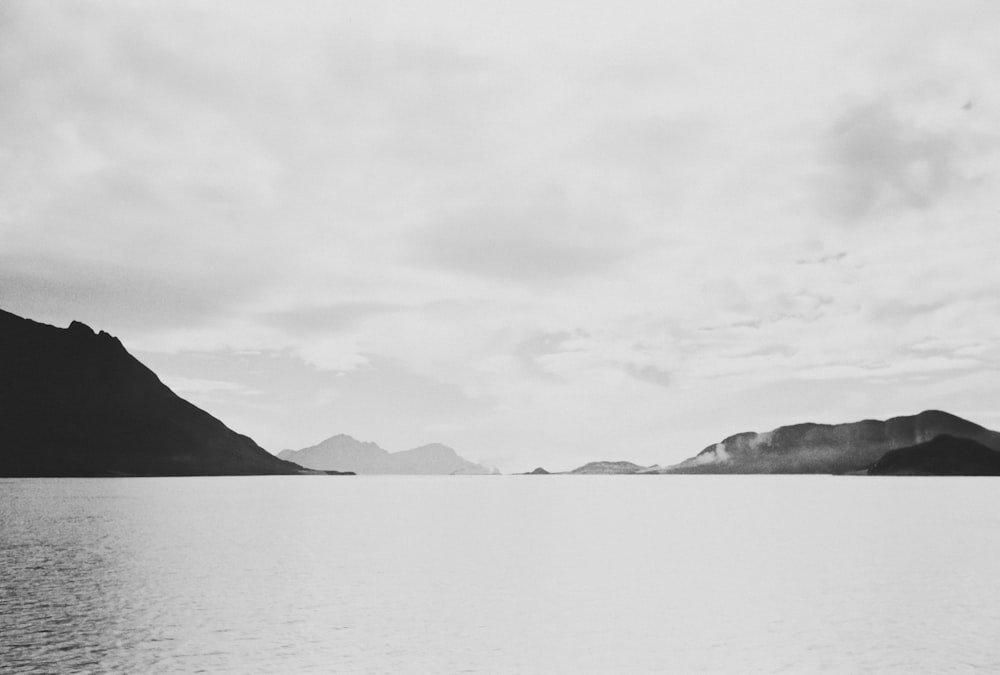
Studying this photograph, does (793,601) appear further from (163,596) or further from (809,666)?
(163,596)

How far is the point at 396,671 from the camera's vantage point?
31297 mm

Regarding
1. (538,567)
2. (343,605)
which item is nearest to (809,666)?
(343,605)

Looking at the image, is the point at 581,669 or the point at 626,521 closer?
→ the point at 581,669

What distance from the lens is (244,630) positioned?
3825 cm

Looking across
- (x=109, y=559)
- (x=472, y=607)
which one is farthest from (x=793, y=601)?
(x=109, y=559)

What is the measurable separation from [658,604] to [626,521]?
81687 millimetres

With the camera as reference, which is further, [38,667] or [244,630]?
[244,630]

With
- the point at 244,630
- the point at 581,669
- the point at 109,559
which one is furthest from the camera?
the point at 109,559

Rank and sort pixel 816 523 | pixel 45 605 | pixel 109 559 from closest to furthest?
pixel 45 605
pixel 109 559
pixel 816 523

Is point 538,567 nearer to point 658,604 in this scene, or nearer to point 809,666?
point 658,604

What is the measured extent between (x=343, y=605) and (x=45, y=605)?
1598 centimetres

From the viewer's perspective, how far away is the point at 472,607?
45.8 m

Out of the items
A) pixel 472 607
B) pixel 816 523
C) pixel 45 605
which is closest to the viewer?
pixel 45 605

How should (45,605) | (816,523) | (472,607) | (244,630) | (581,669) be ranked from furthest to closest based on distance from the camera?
(816,523), (472,607), (45,605), (244,630), (581,669)
